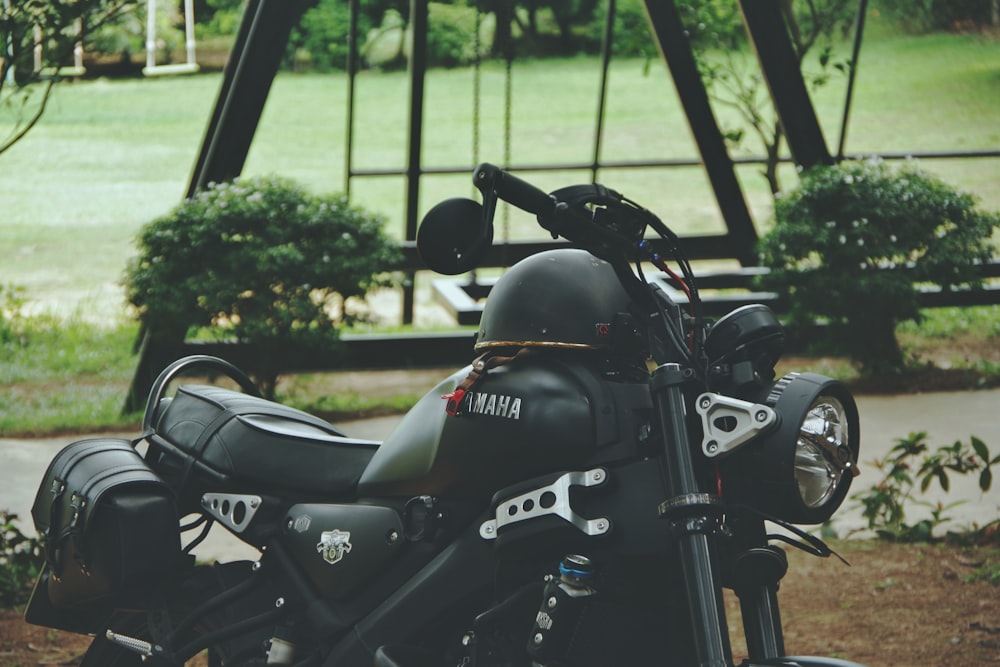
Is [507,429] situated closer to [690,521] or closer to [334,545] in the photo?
[690,521]

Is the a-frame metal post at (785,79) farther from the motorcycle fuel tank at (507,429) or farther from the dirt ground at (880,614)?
the motorcycle fuel tank at (507,429)

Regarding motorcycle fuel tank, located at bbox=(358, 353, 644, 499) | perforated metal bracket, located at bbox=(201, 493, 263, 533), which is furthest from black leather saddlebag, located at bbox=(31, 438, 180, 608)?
motorcycle fuel tank, located at bbox=(358, 353, 644, 499)

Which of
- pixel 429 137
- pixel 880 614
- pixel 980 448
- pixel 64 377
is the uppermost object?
pixel 980 448

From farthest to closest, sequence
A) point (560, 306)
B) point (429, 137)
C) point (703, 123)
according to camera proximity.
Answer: point (429, 137) < point (703, 123) < point (560, 306)

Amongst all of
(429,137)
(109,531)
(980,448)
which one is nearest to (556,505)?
(109,531)

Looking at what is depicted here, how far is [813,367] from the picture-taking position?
356 inches

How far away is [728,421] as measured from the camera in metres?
2.18

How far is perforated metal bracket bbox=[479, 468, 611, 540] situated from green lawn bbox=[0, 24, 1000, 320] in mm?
10573

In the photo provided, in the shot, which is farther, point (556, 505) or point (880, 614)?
point (880, 614)

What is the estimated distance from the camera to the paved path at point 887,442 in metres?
5.58

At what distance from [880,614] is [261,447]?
255 centimetres

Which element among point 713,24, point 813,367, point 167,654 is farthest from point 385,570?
point 713,24

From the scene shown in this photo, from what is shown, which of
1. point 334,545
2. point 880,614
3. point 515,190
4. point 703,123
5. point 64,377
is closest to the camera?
point 515,190

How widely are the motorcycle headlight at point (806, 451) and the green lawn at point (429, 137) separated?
424 inches
